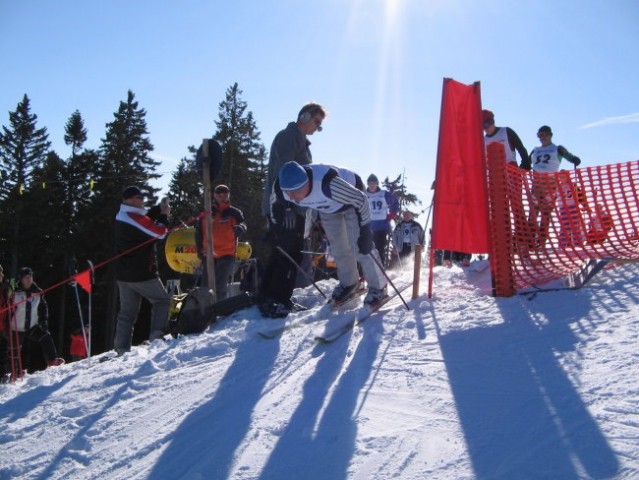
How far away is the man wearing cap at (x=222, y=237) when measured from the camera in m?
6.39

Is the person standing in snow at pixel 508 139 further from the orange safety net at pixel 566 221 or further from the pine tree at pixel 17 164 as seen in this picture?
the pine tree at pixel 17 164

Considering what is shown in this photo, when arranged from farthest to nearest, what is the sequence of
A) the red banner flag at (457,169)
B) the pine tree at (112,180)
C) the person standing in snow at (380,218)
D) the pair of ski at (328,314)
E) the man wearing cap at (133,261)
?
the pine tree at (112,180) < the person standing in snow at (380,218) < the man wearing cap at (133,261) < the red banner flag at (457,169) < the pair of ski at (328,314)

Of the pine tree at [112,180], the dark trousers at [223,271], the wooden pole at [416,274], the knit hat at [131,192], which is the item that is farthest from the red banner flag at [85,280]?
the pine tree at [112,180]

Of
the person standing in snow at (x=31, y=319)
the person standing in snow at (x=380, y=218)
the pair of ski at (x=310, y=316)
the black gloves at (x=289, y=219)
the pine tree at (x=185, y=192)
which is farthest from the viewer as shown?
the pine tree at (x=185, y=192)

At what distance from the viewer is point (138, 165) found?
26.1 m

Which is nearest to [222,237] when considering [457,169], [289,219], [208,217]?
[208,217]

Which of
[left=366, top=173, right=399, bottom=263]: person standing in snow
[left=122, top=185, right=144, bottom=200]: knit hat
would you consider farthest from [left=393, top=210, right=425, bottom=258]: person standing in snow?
[left=122, top=185, right=144, bottom=200]: knit hat

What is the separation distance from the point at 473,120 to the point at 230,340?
3.33m

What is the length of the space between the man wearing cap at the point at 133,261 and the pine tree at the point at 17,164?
22.3 metres

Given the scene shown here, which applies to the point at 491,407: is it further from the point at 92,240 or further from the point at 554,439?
the point at 92,240

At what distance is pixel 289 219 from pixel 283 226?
0.13 m

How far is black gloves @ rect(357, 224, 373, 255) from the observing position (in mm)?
4828

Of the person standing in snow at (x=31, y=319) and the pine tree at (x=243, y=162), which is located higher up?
the pine tree at (x=243, y=162)

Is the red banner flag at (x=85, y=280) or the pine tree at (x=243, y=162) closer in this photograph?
the red banner flag at (x=85, y=280)
